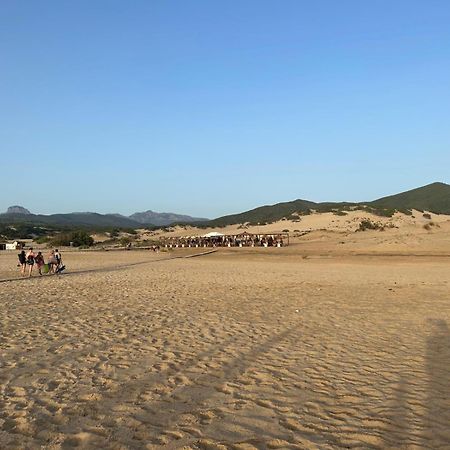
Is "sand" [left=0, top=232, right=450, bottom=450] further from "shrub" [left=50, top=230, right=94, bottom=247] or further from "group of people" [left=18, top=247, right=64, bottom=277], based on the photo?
"shrub" [left=50, top=230, right=94, bottom=247]

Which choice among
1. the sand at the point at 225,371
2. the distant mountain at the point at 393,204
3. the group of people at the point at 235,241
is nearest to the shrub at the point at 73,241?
the group of people at the point at 235,241

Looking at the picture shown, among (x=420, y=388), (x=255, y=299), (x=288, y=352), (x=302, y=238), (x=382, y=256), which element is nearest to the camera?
(x=420, y=388)

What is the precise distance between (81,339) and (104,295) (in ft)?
20.5

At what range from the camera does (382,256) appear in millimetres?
30891

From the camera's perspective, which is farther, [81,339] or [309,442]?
[81,339]

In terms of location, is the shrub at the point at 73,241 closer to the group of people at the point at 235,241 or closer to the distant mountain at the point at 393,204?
the group of people at the point at 235,241

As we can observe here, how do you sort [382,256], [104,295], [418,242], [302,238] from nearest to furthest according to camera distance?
[104,295] < [382,256] < [418,242] < [302,238]

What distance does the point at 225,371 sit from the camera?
6.31m

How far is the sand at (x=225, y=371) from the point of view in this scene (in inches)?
171

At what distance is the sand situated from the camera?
434 centimetres

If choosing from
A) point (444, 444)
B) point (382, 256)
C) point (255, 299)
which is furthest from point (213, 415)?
point (382, 256)

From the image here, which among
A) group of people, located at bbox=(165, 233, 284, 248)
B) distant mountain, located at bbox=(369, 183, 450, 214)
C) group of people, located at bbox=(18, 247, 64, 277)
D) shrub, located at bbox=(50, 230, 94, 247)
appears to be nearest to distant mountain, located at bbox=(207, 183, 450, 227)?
distant mountain, located at bbox=(369, 183, 450, 214)

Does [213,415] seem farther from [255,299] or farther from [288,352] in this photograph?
[255,299]

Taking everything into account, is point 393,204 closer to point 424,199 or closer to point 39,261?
point 424,199
